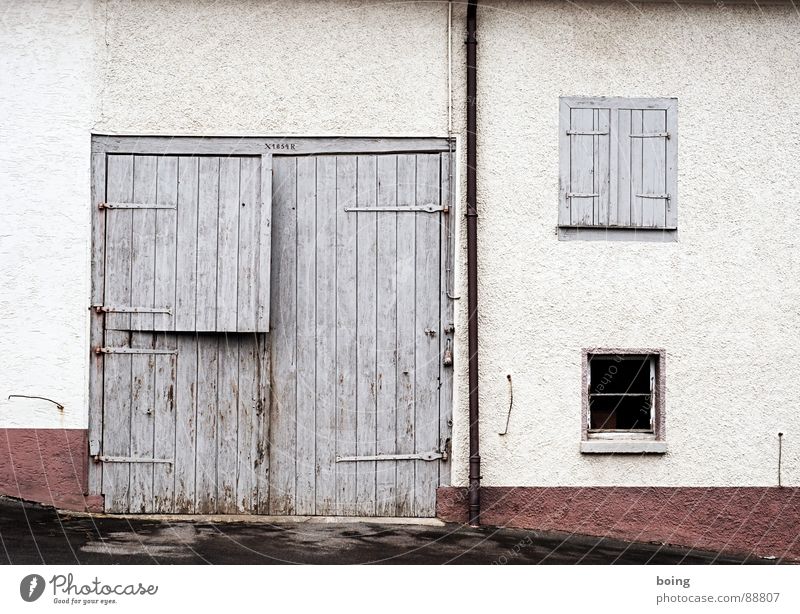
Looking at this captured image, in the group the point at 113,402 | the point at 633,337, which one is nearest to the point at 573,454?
the point at 633,337

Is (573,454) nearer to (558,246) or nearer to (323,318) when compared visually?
(558,246)

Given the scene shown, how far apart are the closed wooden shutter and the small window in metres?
2.65

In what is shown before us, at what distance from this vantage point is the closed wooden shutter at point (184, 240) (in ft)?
25.0

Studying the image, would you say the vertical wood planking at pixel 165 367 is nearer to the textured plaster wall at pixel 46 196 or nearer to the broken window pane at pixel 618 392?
the textured plaster wall at pixel 46 196

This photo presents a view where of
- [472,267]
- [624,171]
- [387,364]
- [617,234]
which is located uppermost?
[624,171]

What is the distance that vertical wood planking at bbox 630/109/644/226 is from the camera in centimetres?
778

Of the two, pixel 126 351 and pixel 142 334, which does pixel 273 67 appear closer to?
pixel 142 334

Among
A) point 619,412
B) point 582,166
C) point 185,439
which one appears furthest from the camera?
point 619,412

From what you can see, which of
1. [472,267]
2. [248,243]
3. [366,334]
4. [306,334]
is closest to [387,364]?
[366,334]

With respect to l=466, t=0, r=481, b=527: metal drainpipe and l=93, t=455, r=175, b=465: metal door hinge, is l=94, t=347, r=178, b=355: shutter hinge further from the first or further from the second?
l=466, t=0, r=481, b=527: metal drainpipe

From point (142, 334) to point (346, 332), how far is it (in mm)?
1563

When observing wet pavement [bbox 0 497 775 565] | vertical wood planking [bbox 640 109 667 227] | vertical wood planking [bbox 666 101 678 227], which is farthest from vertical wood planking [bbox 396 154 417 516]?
vertical wood planking [bbox 666 101 678 227]

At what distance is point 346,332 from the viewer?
772 centimetres

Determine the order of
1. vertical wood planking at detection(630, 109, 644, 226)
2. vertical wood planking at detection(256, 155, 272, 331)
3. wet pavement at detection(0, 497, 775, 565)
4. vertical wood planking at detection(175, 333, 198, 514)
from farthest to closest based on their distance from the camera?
vertical wood planking at detection(630, 109, 644, 226)
vertical wood planking at detection(175, 333, 198, 514)
vertical wood planking at detection(256, 155, 272, 331)
wet pavement at detection(0, 497, 775, 565)
